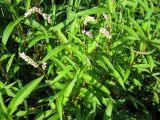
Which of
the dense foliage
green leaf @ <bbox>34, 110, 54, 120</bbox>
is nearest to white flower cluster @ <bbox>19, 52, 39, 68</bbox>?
the dense foliage

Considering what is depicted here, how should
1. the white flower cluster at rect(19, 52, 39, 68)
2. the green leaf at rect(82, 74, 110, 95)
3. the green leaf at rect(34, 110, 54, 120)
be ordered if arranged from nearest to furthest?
the white flower cluster at rect(19, 52, 39, 68), the green leaf at rect(34, 110, 54, 120), the green leaf at rect(82, 74, 110, 95)

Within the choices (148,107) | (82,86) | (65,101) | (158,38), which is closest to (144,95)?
(148,107)

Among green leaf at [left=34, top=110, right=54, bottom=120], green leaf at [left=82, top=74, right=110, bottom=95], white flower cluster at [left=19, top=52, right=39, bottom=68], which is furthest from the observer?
green leaf at [left=82, top=74, right=110, bottom=95]

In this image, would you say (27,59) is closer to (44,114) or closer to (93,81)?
(44,114)

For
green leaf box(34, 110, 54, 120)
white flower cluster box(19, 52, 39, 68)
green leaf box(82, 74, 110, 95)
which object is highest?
white flower cluster box(19, 52, 39, 68)

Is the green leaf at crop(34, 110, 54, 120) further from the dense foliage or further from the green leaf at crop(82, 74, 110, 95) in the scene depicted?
the green leaf at crop(82, 74, 110, 95)

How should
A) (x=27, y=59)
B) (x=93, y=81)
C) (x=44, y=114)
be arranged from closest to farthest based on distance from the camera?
(x=27, y=59)
(x=44, y=114)
(x=93, y=81)

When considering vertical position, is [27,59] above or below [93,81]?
above

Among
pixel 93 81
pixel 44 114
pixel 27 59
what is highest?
pixel 27 59

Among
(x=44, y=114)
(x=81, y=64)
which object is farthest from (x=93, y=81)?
(x=44, y=114)
